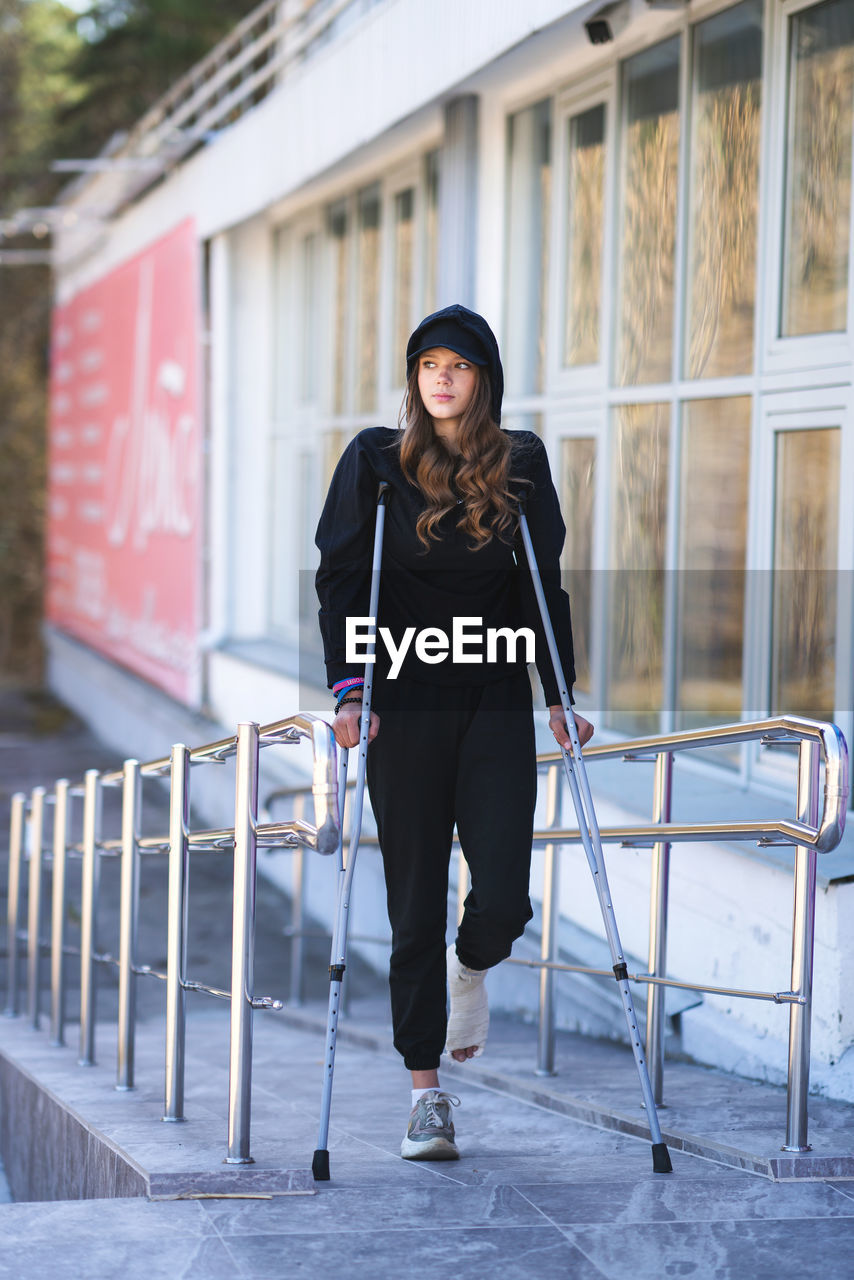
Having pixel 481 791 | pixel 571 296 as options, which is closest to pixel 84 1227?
pixel 481 791

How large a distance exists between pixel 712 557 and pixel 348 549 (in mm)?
2984

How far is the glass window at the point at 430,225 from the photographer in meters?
10.2

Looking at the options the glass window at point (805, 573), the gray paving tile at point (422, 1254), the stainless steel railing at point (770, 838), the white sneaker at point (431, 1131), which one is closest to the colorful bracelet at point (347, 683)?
the stainless steel railing at point (770, 838)

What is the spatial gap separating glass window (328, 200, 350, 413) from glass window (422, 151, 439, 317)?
1.65m

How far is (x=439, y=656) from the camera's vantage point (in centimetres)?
386

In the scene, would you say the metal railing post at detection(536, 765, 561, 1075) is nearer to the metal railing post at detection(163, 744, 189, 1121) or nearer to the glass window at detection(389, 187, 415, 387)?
the metal railing post at detection(163, 744, 189, 1121)

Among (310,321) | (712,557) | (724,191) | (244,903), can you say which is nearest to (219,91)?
(310,321)

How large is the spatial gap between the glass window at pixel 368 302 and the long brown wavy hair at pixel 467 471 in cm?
756

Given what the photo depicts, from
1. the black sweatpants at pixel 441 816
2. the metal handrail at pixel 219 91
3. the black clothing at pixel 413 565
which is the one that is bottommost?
the black sweatpants at pixel 441 816

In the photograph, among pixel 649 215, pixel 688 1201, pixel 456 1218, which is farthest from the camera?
pixel 649 215

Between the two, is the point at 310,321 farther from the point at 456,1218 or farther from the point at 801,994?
the point at 456,1218

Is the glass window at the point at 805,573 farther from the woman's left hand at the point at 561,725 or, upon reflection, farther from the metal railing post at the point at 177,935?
the metal railing post at the point at 177,935

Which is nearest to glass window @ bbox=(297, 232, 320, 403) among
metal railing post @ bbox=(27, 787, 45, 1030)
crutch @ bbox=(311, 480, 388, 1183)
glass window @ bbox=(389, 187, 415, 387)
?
glass window @ bbox=(389, 187, 415, 387)

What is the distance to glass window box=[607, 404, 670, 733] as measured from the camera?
709 centimetres
